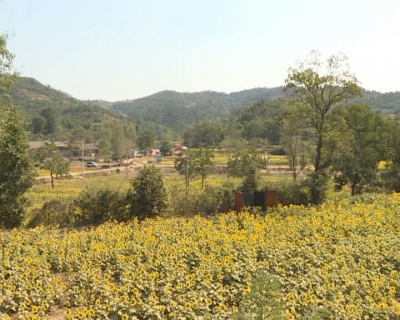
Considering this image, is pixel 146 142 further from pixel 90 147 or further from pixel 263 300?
pixel 263 300

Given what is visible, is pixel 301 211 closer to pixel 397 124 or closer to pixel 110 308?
pixel 110 308

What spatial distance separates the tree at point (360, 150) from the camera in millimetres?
20969

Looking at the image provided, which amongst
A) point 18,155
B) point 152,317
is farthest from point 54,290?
point 18,155

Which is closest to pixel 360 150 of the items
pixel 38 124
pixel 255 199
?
pixel 255 199

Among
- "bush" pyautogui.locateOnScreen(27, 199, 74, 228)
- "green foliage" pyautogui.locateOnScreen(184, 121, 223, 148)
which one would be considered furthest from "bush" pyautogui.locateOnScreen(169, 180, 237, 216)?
"green foliage" pyautogui.locateOnScreen(184, 121, 223, 148)

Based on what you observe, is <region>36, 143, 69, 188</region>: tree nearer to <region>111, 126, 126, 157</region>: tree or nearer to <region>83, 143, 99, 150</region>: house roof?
<region>111, 126, 126, 157</region>: tree

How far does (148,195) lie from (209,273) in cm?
764

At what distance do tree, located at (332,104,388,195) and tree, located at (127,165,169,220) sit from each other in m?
9.77

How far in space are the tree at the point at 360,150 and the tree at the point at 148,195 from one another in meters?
9.77

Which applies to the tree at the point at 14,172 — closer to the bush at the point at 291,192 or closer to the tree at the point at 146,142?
the bush at the point at 291,192

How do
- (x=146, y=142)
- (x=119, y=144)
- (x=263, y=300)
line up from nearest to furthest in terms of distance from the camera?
(x=263, y=300), (x=119, y=144), (x=146, y=142)

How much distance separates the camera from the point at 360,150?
74.0ft

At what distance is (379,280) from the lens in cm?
700

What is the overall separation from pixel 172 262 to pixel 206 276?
1.00 metres
